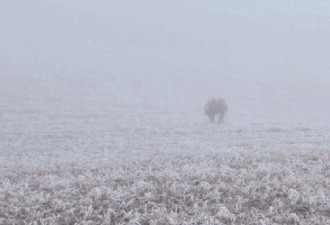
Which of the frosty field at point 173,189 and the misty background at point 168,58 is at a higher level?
the misty background at point 168,58

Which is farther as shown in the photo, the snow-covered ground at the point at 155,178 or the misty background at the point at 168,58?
the misty background at the point at 168,58

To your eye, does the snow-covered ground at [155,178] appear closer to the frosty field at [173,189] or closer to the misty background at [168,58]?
the frosty field at [173,189]

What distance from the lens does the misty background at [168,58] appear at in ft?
123

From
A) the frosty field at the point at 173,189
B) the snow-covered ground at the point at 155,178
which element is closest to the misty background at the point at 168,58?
the snow-covered ground at the point at 155,178

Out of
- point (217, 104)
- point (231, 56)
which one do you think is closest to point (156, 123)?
point (217, 104)

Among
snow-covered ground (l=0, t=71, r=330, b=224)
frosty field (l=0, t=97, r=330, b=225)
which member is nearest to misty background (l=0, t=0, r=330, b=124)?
snow-covered ground (l=0, t=71, r=330, b=224)

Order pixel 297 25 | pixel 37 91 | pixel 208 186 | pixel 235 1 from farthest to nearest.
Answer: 1. pixel 235 1
2. pixel 297 25
3. pixel 37 91
4. pixel 208 186

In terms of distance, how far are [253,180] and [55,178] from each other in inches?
142

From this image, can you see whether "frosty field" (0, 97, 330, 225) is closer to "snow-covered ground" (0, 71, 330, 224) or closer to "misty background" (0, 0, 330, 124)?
"snow-covered ground" (0, 71, 330, 224)

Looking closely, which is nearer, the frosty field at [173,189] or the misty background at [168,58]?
the frosty field at [173,189]

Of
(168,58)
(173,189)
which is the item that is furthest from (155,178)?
(168,58)

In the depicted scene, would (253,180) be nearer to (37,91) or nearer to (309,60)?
(37,91)

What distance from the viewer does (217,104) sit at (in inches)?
966

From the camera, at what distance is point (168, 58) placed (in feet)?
204
